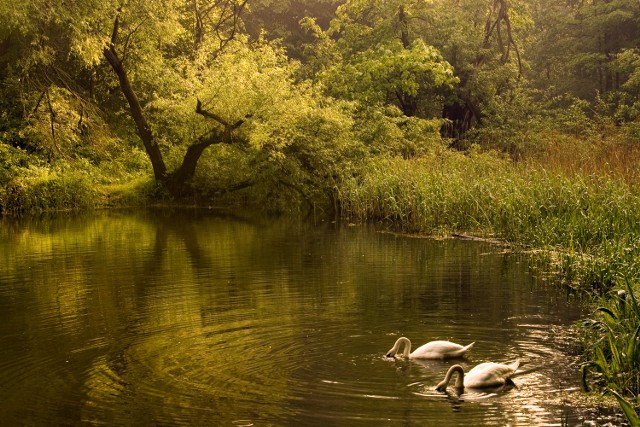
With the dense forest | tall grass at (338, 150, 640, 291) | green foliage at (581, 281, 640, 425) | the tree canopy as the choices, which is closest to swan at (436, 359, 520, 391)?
green foliage at (581, 281, 640, 425)

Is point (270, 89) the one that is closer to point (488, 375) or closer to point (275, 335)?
point (275, 335)

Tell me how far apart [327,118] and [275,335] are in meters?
18.5

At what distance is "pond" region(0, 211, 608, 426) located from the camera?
682cm

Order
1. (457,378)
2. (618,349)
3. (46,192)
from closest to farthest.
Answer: (457,378) → (618,349) → (46,192)

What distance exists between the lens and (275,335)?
30.6 ft

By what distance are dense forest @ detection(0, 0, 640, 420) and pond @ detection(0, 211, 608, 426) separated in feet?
9.55

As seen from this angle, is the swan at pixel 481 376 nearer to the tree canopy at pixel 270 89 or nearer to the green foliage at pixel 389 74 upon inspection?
the tree canopy at pixel 270 89

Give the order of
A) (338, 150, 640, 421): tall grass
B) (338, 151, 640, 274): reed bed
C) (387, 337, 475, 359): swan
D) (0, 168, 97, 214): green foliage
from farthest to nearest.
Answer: (0, 168, 97, 214): green foliage < (338, 151, 640, 274): reed bed < (387, 337, 475, 359): swan < (338, 150, 640, 421): tall grass

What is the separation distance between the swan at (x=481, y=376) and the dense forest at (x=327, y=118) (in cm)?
754

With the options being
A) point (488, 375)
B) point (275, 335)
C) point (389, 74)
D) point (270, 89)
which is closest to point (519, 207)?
point (275, 335)

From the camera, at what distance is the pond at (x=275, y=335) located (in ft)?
22.4

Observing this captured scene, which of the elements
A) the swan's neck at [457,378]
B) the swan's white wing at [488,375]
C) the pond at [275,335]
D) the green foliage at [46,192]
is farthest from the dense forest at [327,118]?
the swan's neck at [457,378]

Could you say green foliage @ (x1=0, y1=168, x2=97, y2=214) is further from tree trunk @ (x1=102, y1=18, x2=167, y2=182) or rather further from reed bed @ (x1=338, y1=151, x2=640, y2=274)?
reed bed @ (x1=338, y1=151, x2=640, y2=274)

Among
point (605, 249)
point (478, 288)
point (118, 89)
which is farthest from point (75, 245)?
point (118, 89)
